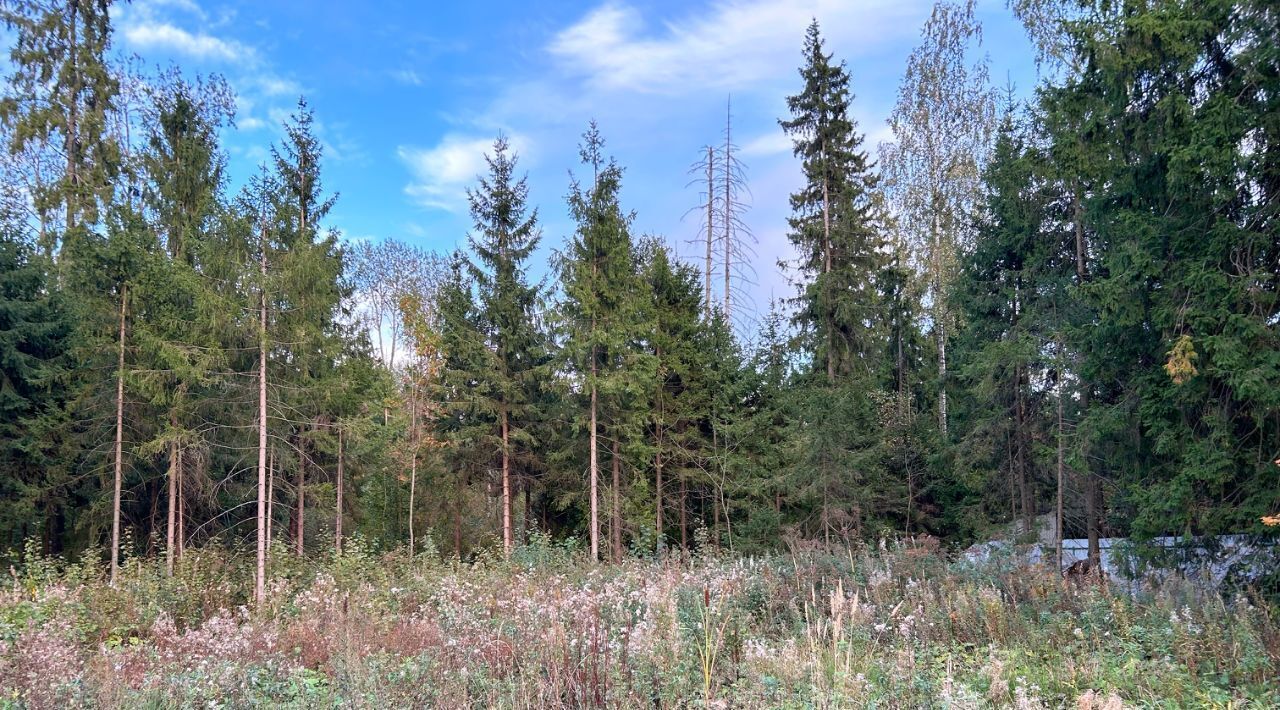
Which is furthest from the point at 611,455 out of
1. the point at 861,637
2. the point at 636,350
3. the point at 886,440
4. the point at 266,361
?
the point at 861,637

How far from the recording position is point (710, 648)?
3.86m

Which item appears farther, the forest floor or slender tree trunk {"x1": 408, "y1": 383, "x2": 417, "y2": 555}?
slender tree trunk {"x1": 408, "y1": 383, "x2": 417, "y2": 555}

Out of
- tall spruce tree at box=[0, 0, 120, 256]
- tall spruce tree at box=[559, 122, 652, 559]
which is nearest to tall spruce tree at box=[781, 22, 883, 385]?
tall spruce tree at box=[559, 122, 652, 559]

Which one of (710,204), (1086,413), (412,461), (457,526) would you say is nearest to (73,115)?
(412,461)

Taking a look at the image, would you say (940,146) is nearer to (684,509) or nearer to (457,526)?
(684,509)

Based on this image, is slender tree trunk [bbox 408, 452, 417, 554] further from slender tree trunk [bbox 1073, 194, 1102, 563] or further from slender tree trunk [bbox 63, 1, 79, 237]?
slender tree trunk [bbox 1073, 194, 1102, 563]

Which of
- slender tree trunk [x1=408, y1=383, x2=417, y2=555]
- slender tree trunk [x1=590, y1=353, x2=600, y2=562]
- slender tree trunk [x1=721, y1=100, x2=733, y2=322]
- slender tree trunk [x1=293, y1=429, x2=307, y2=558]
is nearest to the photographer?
slender tree trunk [x1=293, y1=429, x2=307, y2=558]

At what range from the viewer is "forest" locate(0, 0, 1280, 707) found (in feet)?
24.9

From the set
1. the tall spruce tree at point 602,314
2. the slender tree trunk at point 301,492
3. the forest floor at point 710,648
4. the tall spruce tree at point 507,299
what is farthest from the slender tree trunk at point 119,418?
the tall spruce tree at point 602,314

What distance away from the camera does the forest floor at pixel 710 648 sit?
3.81 meters

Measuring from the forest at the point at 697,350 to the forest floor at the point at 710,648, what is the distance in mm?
133

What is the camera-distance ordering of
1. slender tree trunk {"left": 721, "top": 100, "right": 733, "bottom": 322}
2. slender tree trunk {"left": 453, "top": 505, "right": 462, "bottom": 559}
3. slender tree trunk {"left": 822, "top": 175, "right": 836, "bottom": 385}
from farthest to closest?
slender tree trunk {"left": 721, "top": 100, "right": 733, "bottom": 322}, slender tree trunk {"left": 453, "top": 505, "right": 462, "bottom": 559}, slender tree trunk {"left": 822, "top": 175, "right": 836, "bottom": 385}

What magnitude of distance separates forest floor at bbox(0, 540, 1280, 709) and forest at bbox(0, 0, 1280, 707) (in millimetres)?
133

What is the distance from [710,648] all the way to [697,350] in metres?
15.2
